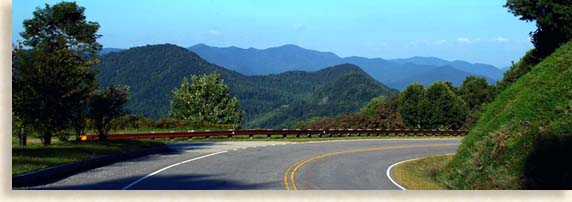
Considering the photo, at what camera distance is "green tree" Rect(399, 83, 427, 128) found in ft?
335

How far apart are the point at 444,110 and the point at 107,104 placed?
7058cm

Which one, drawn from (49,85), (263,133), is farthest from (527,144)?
(263,133)

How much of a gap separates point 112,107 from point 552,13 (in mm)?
24278

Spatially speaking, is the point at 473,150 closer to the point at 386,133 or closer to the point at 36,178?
the point at 36,178

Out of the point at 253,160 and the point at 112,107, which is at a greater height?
the point at 112,107

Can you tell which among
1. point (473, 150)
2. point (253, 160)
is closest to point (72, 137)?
point (253, 160)

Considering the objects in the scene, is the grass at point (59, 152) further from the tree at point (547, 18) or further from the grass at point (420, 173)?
the tree at point (547, 18)

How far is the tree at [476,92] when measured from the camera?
117438 millimetres

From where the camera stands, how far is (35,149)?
2938cm

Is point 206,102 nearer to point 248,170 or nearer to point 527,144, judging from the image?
point 248,170

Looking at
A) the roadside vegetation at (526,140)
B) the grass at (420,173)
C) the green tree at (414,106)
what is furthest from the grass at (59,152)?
the green tree at (414,106)

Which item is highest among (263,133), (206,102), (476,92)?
(476,92)

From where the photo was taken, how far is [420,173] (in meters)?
29.8

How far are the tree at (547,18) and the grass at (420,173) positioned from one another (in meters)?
9.34
